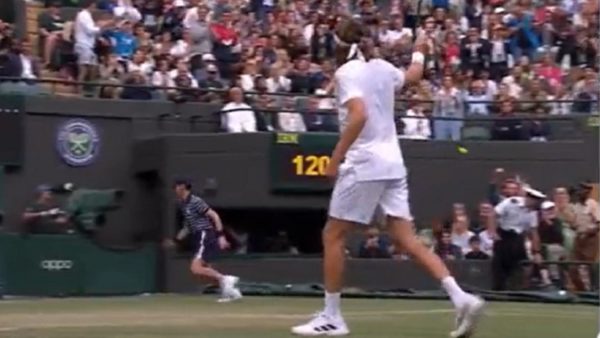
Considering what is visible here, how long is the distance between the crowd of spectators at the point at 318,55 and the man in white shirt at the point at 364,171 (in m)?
12.8

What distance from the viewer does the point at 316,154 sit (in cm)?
2325

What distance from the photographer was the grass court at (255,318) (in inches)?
428

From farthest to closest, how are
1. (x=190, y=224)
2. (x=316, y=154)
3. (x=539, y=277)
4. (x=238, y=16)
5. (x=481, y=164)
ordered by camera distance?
(x=238, y=16) → (x=481, y=164) → (x=316, y=154) → (x=539, y=277) → (x=190, y=224)

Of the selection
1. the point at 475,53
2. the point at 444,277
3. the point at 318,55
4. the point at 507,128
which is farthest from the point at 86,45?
the point at 444,277

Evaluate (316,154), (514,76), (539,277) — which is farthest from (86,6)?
(539,277)

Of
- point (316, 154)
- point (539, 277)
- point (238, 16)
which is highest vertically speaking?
point (238, 16)

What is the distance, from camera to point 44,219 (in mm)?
21688

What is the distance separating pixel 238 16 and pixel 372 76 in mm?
16656

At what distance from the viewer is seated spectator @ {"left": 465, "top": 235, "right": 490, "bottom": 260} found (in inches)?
886

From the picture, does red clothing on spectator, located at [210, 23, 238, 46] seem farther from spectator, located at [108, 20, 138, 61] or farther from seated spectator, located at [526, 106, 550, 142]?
seated spectator, located at [526, 106, 550, 142]

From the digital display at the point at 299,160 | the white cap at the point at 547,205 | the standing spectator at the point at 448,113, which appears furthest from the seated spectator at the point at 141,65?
the white cap at the point at 547,205

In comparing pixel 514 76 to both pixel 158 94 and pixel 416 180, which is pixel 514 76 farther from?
pixel 158 94

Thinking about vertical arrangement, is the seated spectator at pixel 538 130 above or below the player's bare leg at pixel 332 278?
above

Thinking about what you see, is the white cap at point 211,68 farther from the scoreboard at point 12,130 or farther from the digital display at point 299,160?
the scoreboard at point 12,130
